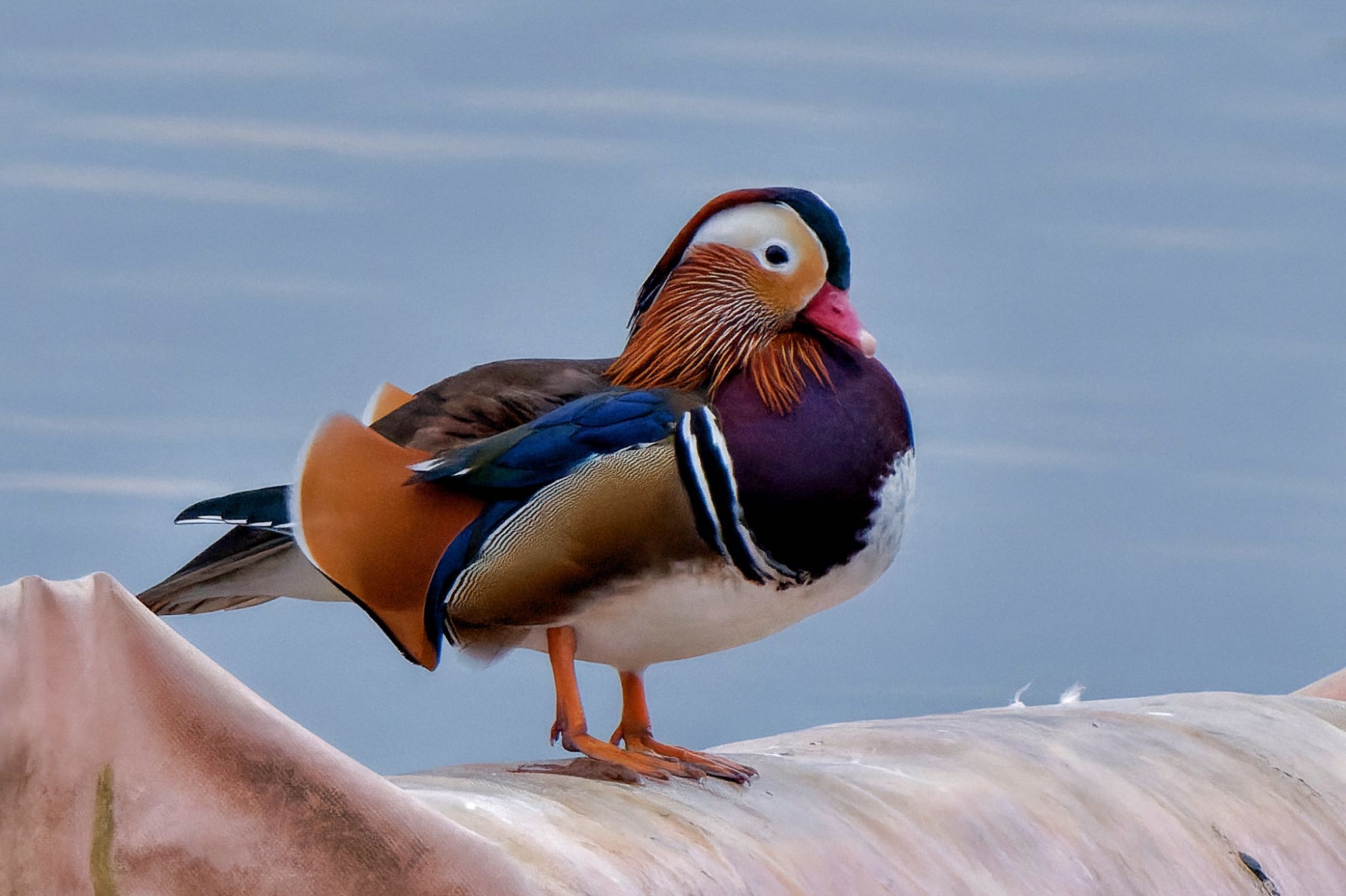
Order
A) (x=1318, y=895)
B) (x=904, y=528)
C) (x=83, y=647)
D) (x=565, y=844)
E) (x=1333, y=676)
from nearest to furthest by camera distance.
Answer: (x=83, y=647)
(x=565, y=844)
(x=904, y=528)
(x=1318, y=895)
(x=1333, y=676)

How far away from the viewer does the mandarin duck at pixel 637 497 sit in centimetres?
111

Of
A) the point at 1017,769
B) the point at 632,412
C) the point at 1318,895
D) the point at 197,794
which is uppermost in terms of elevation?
the point at 632,412

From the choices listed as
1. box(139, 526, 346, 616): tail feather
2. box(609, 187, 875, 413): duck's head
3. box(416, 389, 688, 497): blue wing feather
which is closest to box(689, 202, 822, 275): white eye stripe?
box(609, 187, 875, 413): duck's head

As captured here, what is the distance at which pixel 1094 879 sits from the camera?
1204mm

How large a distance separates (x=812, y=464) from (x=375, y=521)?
29 centimetres

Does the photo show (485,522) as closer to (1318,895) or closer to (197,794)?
(197,794)

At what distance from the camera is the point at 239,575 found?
1196 mm

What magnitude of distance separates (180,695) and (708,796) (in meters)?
0.45

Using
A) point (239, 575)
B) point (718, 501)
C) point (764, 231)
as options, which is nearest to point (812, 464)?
point (718, 501)

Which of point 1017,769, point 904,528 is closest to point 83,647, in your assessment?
point 904,528

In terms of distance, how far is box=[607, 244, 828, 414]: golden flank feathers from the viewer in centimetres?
118

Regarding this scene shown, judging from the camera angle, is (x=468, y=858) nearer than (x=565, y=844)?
Yes

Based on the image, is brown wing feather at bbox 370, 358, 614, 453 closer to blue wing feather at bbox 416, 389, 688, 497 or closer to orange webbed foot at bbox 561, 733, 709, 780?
blue wing feather at bbox 416, 389, 688, 497

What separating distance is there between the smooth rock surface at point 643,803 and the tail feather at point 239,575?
22 centimetres
